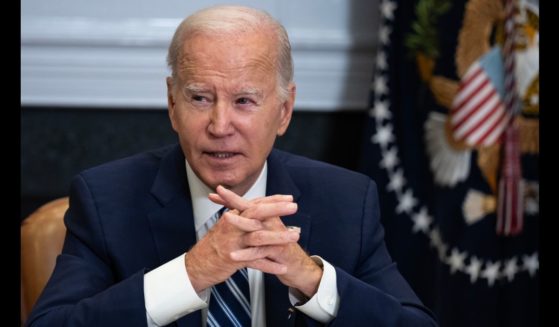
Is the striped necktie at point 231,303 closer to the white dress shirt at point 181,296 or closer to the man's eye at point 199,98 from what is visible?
the white dress shirt at point 181,296

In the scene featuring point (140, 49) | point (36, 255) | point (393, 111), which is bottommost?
point (36, 255)

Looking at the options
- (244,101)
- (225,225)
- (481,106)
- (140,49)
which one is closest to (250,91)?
(244,101)

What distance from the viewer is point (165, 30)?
4.09 metres

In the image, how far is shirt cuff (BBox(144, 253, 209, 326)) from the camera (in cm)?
219

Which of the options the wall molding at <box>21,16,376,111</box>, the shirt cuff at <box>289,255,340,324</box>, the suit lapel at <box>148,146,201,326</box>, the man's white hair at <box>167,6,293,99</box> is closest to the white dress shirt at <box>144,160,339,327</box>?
the shirt cuff at <box>289,255,340,324</box>

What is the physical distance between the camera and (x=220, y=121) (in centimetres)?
226

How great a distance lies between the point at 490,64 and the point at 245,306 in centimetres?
163

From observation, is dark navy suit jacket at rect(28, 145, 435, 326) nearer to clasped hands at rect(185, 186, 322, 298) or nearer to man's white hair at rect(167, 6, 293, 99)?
clasped hands at rect(185, 186, 322, 298)

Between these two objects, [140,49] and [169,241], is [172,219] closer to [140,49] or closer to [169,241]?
[169,241]

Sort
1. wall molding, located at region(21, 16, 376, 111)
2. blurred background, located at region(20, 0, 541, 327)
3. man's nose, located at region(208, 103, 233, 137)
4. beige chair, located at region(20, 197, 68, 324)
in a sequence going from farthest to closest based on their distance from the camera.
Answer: wall molding, located at region(21, 16, 376, 111) → blurred background, located at region(20, 0, 541, 327) → beige chair, located at region(20, 197, 68, 324) → man's nose, located at region(208, 103, 233, 137)

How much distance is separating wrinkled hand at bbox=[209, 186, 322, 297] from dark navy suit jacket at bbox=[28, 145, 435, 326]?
0.09 meters

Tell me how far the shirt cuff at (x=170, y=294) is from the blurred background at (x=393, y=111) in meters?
1.62

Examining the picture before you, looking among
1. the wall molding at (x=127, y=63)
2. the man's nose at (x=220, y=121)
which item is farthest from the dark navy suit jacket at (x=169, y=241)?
the wall molding at (x=127, y=63)

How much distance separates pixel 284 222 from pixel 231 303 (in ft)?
0.86
